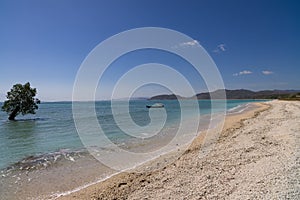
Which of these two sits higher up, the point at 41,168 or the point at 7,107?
the point at 7,107

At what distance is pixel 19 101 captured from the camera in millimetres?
36344

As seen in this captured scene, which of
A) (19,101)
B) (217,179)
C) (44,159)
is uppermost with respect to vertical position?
(19,101)

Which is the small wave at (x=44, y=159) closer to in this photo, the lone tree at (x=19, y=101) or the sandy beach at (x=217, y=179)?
the sandy beach at (x=217, y=179)

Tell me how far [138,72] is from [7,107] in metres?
30.1

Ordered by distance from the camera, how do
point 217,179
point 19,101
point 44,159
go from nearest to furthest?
point 217,179, point 44,159, point 19,101

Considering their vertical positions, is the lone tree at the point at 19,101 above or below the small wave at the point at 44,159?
above

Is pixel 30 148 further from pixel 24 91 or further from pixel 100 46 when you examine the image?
pixel 24 91

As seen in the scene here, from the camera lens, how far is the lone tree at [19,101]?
1394 inches

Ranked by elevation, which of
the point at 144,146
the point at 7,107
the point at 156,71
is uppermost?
the point at 156,71

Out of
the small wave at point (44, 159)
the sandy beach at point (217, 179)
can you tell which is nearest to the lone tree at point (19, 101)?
the small wave at point (44, 159)

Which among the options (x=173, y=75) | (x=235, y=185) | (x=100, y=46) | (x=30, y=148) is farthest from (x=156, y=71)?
(x=235, y=185)

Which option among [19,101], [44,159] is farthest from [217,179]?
[19,101]

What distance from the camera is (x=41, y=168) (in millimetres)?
8953

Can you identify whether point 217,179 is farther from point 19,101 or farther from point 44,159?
point 19,101
